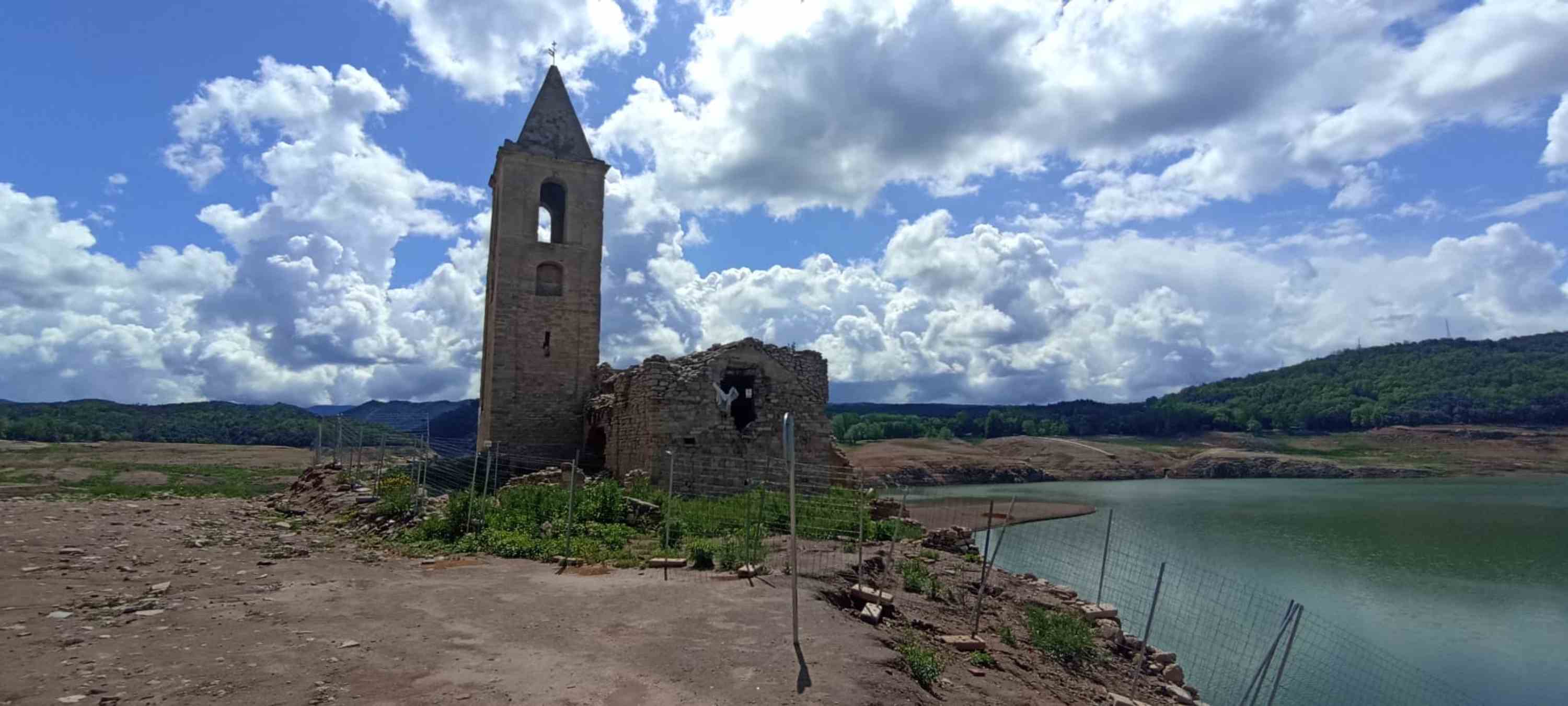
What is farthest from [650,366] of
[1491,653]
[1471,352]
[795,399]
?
[1471,352]

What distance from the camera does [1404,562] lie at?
21344 millimetres

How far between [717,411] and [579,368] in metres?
6.75

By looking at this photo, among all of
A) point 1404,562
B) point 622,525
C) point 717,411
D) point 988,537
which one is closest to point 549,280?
point 717,411

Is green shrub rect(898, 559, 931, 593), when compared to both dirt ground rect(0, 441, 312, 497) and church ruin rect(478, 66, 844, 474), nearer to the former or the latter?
church ruin rect(478, 66, 844, 474)

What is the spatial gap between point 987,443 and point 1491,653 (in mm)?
72910

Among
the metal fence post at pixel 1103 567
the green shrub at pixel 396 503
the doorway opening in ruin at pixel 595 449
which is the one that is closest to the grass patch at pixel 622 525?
the green shrub at pixel 396 503

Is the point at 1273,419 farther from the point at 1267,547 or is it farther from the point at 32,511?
the point at 32,511

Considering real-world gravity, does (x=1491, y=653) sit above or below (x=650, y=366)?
below

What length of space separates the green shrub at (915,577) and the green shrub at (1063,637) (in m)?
1.45

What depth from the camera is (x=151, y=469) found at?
110 ft

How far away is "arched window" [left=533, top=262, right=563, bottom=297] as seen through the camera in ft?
82.7

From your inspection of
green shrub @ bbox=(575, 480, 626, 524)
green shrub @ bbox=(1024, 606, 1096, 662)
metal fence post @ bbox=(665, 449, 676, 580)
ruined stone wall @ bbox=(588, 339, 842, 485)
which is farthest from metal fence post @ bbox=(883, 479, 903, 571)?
green shrub @ bbox=(575, 480, 626, 524)

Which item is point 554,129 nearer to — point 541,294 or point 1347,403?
point 541,294

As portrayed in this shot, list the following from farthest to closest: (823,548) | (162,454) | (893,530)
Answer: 1. (162,454)
2. (893,530)
3. (823,548)
